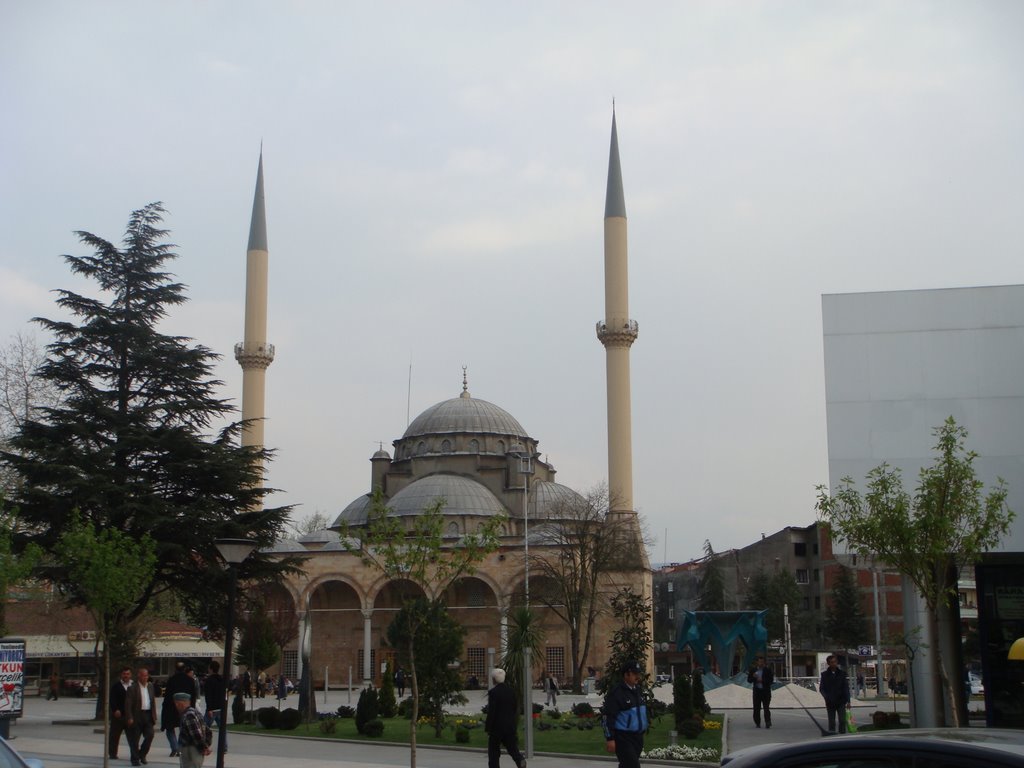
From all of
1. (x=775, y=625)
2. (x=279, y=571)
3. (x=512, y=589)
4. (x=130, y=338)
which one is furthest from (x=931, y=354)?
(x=775, y=625)

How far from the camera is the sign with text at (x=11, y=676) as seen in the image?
1529 centimetres

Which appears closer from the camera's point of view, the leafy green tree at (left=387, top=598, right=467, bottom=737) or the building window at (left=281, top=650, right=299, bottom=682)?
the leafy green tree at (left=387, top=598, right=467, bottom=737)

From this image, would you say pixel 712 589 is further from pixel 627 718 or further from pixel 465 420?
pixel 627 718

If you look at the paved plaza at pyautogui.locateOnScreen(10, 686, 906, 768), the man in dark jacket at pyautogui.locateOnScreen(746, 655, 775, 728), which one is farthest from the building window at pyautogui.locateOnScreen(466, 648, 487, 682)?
the man in dark jacket at pyautogui.locateOnScreen(746, 655, 775, 728)

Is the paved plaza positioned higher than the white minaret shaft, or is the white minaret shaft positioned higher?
the white minaret shaft

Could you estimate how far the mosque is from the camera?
44.9 meters

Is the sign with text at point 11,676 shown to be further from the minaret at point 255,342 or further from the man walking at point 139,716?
the minaret at point 255,342

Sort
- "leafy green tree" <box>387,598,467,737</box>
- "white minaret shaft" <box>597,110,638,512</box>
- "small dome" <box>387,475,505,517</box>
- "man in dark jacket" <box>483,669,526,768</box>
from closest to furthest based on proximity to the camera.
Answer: "man in dark jacket" <box>483,669,526,768</box>
"leafy green tree" <box>387,598,467,737</box>
"white minaret shaft" <box>597,110,638,512</box>
"small dome" <box>387,475,505,517</box>

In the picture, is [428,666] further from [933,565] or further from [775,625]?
[775,625]

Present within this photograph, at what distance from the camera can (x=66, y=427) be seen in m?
24.5

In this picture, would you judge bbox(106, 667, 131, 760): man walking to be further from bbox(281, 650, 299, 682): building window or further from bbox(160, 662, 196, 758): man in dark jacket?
bbox(281, 650, 299, 682): building window

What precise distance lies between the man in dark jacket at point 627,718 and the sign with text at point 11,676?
9612mm

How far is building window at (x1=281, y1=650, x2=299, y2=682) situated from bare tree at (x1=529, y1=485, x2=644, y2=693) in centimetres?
1195

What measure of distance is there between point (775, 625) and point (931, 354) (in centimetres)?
4538
